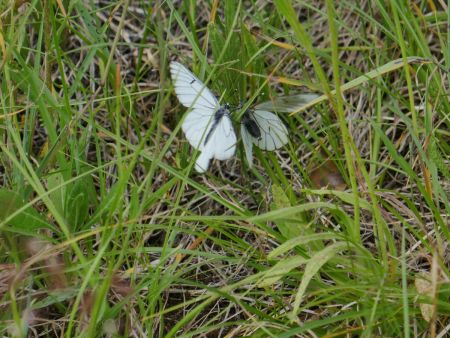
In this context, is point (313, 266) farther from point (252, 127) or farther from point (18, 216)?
point (18, 216)

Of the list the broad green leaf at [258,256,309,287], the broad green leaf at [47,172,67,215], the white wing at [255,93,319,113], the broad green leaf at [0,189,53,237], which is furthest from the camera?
the white wing at [255,93,319,113]

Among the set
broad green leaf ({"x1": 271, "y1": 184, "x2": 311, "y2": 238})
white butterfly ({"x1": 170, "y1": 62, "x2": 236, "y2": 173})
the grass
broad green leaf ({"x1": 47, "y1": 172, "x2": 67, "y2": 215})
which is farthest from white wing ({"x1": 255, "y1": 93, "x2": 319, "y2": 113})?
broad green leaf ({"x1": 47, "y1": 172, "x2": 67, "y2": 215})

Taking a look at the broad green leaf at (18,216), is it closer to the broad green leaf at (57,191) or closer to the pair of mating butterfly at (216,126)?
the broad green leaf at (57,191)

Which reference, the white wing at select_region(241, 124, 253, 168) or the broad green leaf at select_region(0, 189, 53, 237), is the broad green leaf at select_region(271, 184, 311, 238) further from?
the broad green leaf at select_region(0, 189, 53, 237)

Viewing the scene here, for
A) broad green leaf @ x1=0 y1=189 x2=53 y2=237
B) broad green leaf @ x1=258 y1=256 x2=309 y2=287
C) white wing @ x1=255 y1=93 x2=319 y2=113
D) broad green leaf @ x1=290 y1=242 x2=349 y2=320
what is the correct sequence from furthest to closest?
white wing @ x1=255 y1=93 x2=319 y2=113
broad green leaf @ x1=0 y1=189 x2=53 y2=237
broad green leaf @ x1=258 y1=256 x2=309 y2=287
broad green leaf @ x1=290 y1=242 x2=349 y2=320

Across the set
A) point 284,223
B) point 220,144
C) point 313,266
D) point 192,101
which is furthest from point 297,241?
point 192,101

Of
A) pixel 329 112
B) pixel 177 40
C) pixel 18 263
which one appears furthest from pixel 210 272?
pixel 177 40
